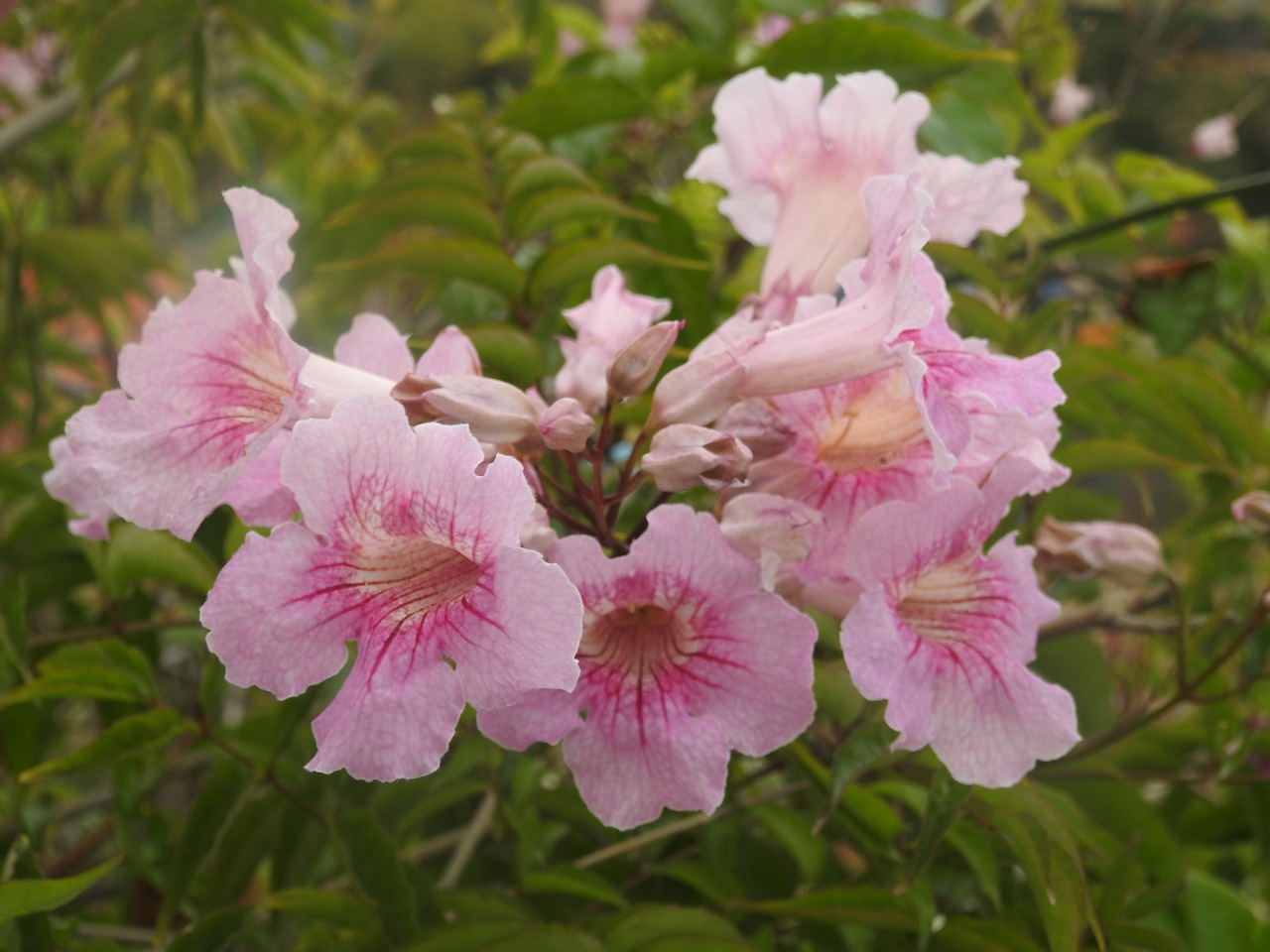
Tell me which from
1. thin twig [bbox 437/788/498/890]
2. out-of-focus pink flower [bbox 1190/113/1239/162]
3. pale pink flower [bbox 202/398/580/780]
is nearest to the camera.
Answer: pale pink flower [bbox 202/398/580/780]

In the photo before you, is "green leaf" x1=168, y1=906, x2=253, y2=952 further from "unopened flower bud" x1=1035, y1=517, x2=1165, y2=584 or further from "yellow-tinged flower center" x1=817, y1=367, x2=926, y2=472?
"unopened flower bud" x1=1035, y1=517, x2=1165, y2=584

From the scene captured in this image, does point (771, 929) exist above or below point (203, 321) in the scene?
below

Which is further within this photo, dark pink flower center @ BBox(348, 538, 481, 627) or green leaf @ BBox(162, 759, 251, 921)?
green leaf @ BBox(162, 759, 251, 921)

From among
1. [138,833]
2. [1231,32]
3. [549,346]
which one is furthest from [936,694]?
[1231,32]

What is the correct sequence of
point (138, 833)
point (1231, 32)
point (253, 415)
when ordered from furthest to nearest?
point (1231, 32)
point (138, 833)
point (253, 415)

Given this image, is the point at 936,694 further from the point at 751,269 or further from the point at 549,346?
the point at 751,269

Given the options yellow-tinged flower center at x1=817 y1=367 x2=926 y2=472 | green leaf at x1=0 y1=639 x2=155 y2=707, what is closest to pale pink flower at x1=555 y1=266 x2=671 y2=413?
yellow-tinged flower center at x1=817 y1=367 x2=926 y2=472
